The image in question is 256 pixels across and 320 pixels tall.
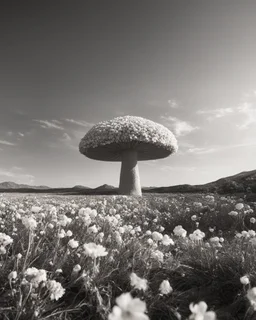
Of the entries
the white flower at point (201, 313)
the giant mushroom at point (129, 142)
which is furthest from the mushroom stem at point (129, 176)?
the white flower at point (201, 313)

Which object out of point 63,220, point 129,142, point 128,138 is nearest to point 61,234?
point 63,220

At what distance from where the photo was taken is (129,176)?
14.8 metres

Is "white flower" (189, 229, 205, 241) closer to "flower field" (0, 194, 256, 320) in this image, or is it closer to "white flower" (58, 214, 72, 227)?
"flower field" (0, 194, 256, 320)

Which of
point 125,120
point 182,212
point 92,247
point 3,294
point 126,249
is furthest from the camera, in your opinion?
point 125,120

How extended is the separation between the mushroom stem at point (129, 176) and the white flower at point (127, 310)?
13.3 meters

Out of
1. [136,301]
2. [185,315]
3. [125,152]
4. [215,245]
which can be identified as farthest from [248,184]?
[136,301]

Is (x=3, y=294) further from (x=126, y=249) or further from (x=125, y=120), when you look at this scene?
(x=125, y=120)

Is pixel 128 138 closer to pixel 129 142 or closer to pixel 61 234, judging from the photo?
pixel 129 142

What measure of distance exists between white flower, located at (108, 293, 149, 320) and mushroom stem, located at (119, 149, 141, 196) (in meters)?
13.3

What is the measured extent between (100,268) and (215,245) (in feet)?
5.18

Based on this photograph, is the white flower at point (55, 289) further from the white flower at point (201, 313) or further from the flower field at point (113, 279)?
the white flower at point (201, 313)

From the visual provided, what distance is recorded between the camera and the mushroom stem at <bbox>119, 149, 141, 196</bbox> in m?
14.5

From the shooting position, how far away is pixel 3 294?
7.25 feet

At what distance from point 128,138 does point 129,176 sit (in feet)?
7.72
